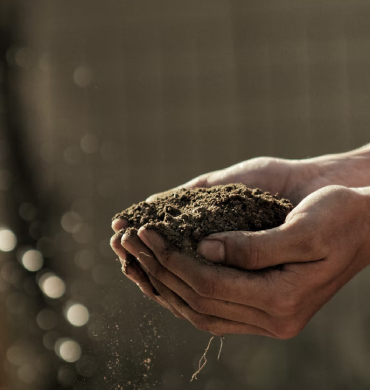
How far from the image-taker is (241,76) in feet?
12.5

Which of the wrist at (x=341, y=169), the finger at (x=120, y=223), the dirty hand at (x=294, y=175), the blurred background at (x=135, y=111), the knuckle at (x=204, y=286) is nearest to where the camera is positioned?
the knuckle at (x=204, y=286)

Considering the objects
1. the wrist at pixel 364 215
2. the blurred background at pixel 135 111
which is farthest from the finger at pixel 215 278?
the blurred background at pixel 135 111

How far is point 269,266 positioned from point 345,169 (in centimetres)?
121

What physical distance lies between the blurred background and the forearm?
116cm

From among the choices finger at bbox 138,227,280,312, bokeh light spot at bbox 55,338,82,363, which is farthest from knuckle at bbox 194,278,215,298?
bokeh light spot at bbox 55,338,82,363

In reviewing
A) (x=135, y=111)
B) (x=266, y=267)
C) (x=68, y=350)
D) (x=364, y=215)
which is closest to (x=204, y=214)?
(x=266, y=267)

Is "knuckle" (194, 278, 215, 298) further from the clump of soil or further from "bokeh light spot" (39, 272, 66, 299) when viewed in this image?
"bokeh light spot" (39, 272, 66, 299)

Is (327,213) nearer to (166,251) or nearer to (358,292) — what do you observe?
(166,251)

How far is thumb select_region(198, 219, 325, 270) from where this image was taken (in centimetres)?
156

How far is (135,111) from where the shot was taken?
382 centimetres

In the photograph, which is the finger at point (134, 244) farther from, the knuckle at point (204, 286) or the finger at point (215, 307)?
the knuckle at point (204, 286)

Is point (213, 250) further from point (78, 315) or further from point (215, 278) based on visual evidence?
point (78, 315)

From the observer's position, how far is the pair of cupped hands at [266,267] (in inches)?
61.8

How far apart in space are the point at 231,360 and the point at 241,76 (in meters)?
2.35
